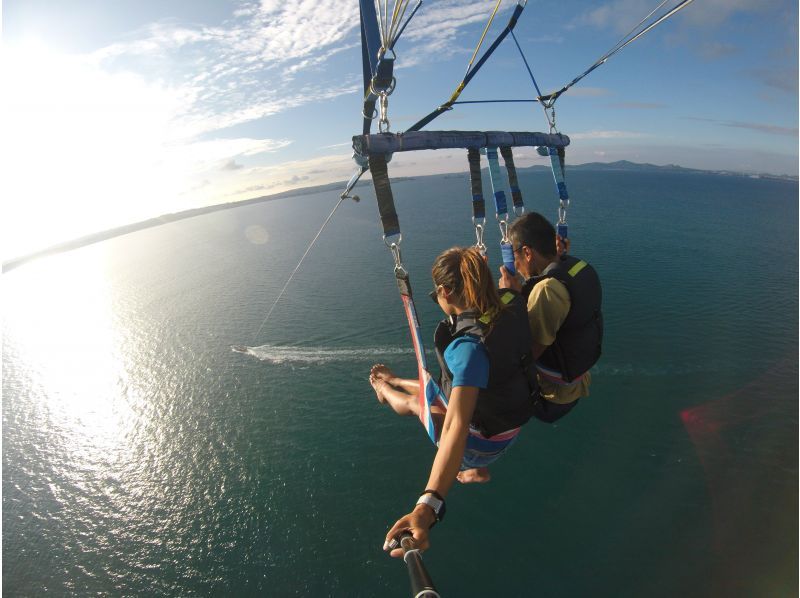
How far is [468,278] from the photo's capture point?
3.11 metres

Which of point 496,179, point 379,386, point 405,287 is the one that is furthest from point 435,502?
point 496,179

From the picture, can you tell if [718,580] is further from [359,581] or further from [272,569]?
[272,569]

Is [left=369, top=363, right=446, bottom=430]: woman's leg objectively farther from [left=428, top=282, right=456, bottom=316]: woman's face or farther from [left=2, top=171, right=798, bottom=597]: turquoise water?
[left=2, top=171, right=798, bottom=597]: turquoise water

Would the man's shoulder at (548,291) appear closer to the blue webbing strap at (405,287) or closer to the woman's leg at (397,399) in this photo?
the blue webbing strap at (405,287)

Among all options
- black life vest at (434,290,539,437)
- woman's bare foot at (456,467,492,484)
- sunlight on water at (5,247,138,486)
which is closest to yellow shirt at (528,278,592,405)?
black life vest at (434,290,539,437)

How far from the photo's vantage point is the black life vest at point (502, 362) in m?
3.27

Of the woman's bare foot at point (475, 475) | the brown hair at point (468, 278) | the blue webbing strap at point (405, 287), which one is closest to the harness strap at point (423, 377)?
the blue webbing strap at point (405, 287)

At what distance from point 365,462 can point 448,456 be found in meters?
16.6

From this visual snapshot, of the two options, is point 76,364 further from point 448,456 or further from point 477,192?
point 448,456

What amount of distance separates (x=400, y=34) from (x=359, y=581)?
16.4m

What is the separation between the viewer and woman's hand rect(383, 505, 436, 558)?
7.02ft

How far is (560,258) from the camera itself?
4.62 meters

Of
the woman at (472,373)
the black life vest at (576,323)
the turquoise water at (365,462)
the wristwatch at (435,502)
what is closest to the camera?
the wristwatch at (435,502)

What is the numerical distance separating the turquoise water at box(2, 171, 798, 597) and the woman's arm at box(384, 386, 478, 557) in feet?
46.9
